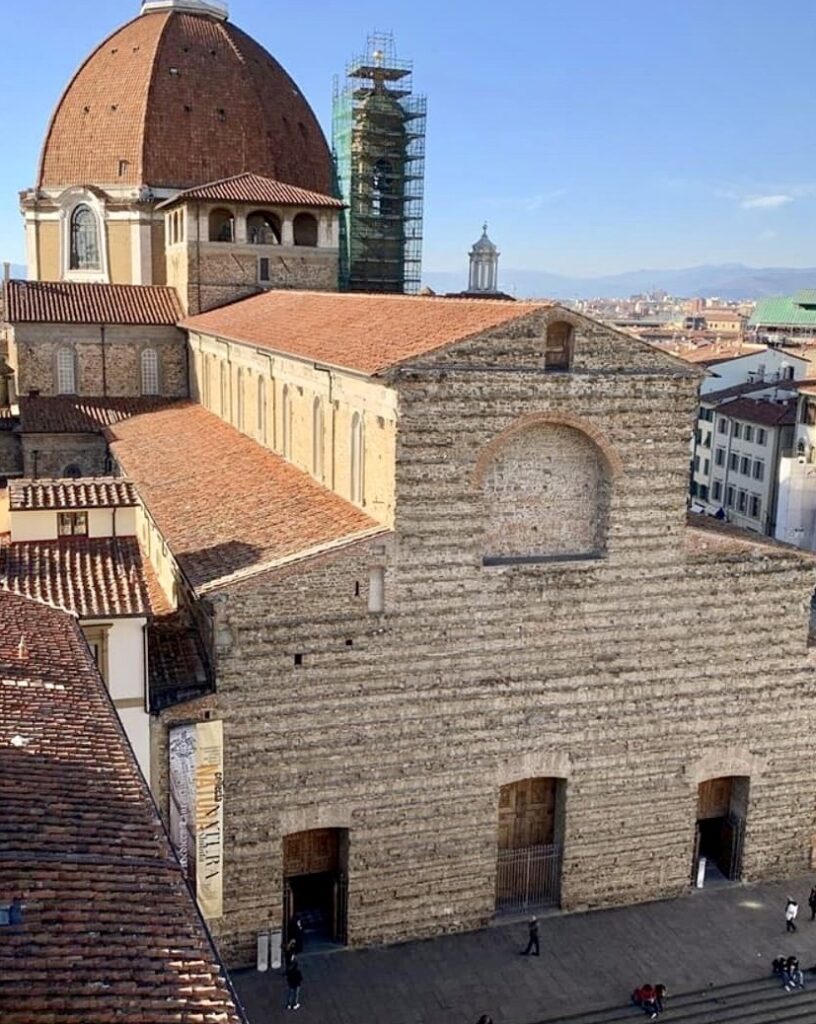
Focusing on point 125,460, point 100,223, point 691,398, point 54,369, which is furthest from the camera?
A: point 100,223

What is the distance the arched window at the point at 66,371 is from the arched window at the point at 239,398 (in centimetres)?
858

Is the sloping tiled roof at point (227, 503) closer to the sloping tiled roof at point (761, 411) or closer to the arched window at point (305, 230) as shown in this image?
the arched window at point (305, 230)

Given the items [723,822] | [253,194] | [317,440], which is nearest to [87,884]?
[317,440]

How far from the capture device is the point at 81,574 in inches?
632

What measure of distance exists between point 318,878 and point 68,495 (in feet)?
25.2

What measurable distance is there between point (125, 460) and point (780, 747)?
1575cm

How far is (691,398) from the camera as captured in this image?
675 inches

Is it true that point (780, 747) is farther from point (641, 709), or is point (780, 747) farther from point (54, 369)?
point (54, 369)

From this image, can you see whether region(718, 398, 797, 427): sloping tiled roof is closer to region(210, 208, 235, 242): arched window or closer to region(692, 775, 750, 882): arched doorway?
region(210, 208, 235, 242): arched window

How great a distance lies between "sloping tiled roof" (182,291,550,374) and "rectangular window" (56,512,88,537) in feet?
15.9

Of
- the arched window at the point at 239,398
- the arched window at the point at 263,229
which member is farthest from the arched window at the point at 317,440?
the arched window at the point at 263,229

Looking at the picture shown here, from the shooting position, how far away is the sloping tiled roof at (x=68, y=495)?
676 inches

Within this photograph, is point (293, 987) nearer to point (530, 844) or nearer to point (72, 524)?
point (530, 844)

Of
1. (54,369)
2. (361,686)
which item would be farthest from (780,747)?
(54,369)
